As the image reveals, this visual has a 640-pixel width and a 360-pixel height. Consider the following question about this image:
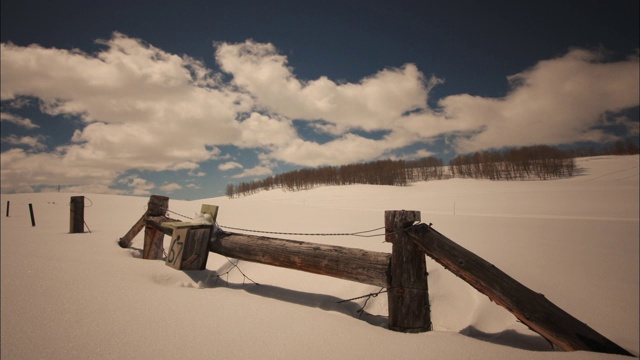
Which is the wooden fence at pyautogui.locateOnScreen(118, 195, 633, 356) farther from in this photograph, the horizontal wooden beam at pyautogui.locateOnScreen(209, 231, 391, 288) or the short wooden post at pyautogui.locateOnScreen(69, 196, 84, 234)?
the short wooden post at pyautogui.locateOnScreen(69, 196, 84, 234)

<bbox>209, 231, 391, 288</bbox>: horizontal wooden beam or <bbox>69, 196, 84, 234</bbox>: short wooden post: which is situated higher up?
<bbox>69, 196, 84, 234</bbox>: short wooden post

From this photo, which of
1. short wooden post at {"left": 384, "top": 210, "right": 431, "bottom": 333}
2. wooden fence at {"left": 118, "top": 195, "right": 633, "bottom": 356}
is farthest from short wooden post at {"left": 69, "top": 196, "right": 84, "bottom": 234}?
short wooden post at {"left": 384, "top": 210, "right": 431, "bottom": 333}

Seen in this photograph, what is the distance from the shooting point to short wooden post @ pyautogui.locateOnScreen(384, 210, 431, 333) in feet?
8.13

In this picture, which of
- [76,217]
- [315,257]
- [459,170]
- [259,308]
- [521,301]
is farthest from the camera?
[459,170]

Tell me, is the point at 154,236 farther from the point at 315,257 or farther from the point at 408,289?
the point at 408,289

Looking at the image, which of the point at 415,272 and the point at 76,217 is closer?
the point at 415,272

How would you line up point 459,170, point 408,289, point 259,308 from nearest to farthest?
point 408,289 → point 259,308 → point 459,170

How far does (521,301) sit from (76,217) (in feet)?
33.4

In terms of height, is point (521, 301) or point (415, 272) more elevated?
point (415, 272)

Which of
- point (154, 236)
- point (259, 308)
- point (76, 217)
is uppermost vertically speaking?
point (76, 217)

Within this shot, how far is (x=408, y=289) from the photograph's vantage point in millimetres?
2496

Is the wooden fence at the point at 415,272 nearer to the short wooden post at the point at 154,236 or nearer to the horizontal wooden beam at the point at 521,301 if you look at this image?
the horizontal wooden beam at the point at 521,301

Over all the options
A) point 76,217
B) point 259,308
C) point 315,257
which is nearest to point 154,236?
point 259,308

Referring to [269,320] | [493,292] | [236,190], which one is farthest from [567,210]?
[236,190]
